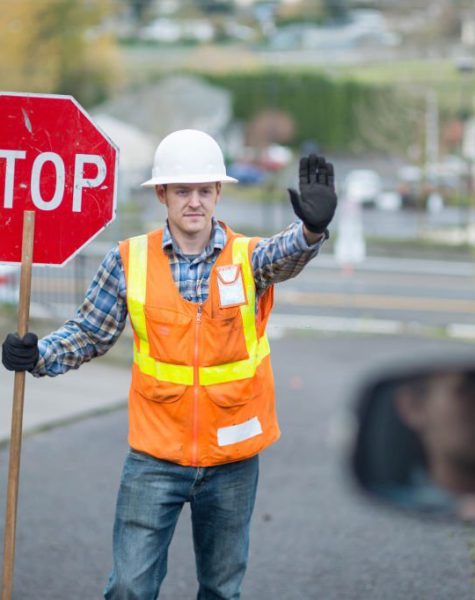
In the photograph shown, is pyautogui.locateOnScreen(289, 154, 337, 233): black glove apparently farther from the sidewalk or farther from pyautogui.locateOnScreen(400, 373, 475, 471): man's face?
the sidewalk

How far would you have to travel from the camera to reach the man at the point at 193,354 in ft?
14.6

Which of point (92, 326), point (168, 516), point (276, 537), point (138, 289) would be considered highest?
point (138, 289)

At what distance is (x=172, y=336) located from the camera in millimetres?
4438

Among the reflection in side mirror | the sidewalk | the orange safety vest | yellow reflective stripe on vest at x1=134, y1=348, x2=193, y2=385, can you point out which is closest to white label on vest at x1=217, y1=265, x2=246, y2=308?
the orange safety vest

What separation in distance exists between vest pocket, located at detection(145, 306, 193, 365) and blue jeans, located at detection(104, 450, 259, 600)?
0.34 meters

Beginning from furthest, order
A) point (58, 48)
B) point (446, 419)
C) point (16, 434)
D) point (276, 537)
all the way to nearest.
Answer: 1. point (58, 48)
2. point (276, 537)
3. point (16, 434)
4. point (446, 419)

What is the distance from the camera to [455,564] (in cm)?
685

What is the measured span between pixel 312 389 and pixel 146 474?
9.91 meters

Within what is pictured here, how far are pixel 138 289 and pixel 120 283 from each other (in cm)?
11

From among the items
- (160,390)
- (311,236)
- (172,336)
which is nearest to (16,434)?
(160,390)

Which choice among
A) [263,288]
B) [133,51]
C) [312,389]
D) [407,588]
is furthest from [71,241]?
[133,51]

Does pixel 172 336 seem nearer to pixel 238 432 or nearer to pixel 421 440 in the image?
pixel 238 432

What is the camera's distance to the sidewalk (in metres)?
11.1

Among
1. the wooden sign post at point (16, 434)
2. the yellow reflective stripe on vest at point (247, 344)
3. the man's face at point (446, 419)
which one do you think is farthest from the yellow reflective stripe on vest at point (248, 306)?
the man's face at point (446, 419)
